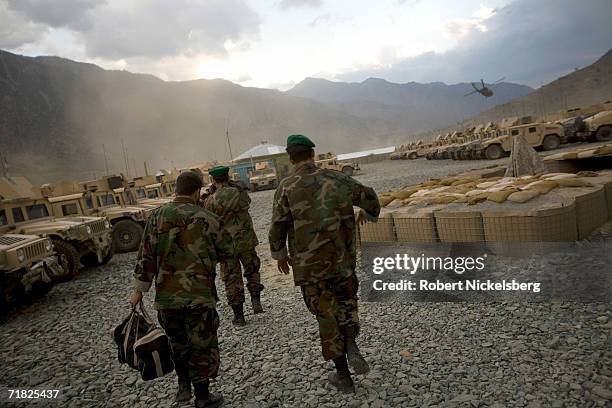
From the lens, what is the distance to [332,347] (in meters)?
2.77

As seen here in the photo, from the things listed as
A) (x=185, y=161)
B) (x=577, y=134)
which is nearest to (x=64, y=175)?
(x=185, y=161)

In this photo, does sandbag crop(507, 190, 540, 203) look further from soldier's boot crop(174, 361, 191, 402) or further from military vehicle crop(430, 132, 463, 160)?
military vehicle crop(430, 132, 463, 160)

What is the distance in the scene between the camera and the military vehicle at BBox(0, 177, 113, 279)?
302 inches

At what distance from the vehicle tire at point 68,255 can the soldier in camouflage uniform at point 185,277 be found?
574cm

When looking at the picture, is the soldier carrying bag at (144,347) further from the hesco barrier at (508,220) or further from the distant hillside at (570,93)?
the distant hillside at (570,93)

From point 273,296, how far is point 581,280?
3.15 meters

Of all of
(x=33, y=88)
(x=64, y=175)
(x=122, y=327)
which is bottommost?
(x=122, y=327)

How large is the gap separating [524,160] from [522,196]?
3177 millimetres

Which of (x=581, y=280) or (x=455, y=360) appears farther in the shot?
(x=581, y=280)

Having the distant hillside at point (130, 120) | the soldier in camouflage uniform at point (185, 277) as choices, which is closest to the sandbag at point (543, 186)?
the soldier in camouflage uniform at point (185, 277)

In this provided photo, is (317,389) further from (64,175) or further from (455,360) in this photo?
(64,175)

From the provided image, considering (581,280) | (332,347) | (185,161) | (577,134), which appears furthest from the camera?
(185,161)

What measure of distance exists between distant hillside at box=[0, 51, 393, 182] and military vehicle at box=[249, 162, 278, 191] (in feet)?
163

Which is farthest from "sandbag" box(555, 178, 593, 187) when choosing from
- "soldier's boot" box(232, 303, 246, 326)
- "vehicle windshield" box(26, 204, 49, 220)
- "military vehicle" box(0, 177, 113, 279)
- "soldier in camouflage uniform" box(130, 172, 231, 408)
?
"vehicle windshield" box(26, 204, 49, 220)
